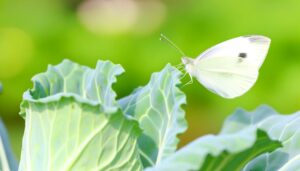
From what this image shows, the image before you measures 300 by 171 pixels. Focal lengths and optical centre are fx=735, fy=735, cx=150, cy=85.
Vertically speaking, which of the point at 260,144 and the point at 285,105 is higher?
the point at 260,144

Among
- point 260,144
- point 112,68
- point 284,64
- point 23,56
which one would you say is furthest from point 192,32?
point 260,144

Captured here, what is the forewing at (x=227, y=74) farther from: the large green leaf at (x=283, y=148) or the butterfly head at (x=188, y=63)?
the large green leaf at (x=283, y=148)

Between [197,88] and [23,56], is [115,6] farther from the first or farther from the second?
[197,88]

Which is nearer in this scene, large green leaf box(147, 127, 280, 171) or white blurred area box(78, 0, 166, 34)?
large green leaf box(147, 127, 280, 171)

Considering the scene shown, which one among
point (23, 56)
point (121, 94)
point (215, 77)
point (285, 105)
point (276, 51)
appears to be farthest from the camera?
point (23, 56)

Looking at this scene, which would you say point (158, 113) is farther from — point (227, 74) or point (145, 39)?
point (145, 39)

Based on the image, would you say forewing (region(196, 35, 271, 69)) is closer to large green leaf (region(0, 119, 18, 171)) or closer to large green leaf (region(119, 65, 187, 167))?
large green leaf (region(119, 65, 187, 167))

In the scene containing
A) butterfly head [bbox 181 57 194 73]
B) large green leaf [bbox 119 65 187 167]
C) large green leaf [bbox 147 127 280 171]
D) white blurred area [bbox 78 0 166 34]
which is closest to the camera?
large green leaf [bbox 147 127 280 171]

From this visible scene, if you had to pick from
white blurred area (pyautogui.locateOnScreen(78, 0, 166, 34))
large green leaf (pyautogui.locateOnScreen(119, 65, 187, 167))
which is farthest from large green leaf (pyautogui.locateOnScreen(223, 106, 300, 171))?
white blurred area (pyautogui.locateOnScreen(78, 0, 166, 34))
